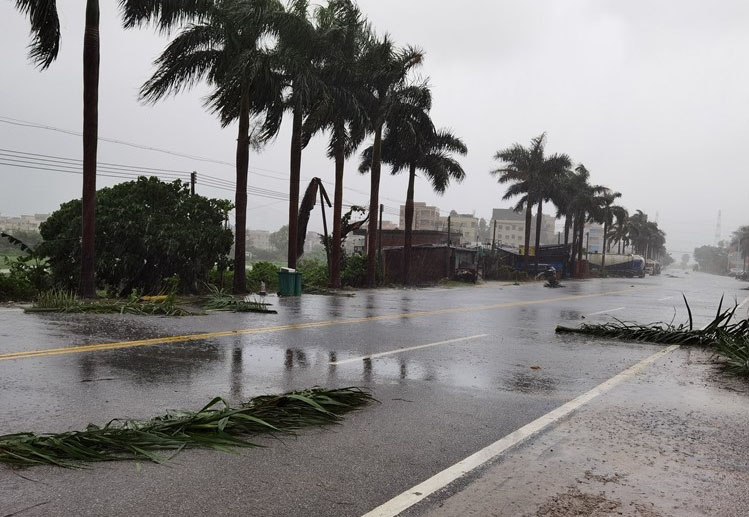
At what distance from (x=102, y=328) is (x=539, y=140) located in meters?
52.2

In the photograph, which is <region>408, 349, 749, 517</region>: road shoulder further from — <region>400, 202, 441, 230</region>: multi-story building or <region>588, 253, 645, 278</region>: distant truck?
<region>400, 202, 441, 230</region>: multi-story building

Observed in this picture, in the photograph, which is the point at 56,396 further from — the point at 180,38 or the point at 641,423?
the point at 180,38

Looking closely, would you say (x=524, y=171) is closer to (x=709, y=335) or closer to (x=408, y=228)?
(x=408, y=228)

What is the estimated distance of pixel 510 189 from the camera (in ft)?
195

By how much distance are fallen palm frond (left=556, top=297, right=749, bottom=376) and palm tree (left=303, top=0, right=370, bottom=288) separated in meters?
14.4

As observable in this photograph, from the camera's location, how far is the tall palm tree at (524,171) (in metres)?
57.6

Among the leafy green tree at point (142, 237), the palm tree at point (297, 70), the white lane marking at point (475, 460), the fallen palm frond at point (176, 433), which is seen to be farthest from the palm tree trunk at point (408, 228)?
the fallen palm frond at point (176, 433)

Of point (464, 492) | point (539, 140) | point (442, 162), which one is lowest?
point (464, 492)

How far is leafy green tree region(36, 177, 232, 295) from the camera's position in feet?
59.7

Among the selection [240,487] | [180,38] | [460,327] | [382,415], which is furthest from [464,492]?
[180,38]

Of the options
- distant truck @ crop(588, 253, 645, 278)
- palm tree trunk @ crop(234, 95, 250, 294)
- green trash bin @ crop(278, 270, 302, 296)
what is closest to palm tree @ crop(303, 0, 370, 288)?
palm tree trunk @ crop(234, 95, 250, 294)

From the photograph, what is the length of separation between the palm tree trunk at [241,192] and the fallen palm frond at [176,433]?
16.4 m

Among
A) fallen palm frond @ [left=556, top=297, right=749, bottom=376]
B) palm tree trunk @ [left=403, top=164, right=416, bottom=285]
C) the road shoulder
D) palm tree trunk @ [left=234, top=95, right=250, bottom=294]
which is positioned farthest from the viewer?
palm tree trunk @ [left=403, top=164, right=416, bottom=285]

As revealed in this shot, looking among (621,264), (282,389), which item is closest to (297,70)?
(282,389)
